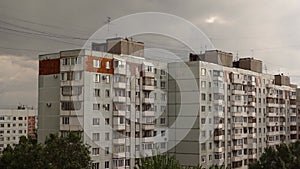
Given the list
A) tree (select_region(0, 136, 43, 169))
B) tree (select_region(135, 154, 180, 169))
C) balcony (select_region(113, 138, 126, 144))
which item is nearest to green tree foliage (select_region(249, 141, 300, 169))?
balcony (select_region(113, 138, 126, 144))

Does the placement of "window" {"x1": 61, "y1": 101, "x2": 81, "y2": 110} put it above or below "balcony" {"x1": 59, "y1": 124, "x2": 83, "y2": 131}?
above

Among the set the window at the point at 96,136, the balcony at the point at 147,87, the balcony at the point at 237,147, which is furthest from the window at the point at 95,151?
the balcony at the point at 237,147

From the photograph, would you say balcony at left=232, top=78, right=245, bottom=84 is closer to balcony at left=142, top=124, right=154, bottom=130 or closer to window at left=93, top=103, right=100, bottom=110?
balcony at left=142, top=124, right=154, bottom=130

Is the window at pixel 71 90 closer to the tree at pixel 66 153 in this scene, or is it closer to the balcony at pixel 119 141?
the balcony at pixel 119 141

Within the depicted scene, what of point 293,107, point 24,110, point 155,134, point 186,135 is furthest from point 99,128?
point 24,110

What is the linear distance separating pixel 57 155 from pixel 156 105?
13.5 ft

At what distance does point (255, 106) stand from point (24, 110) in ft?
45.3

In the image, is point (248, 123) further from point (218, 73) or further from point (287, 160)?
point (287, 160)

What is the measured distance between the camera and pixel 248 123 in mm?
11781

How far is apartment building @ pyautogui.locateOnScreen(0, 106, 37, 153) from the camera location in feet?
68.8

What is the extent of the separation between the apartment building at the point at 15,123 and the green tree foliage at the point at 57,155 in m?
14.7

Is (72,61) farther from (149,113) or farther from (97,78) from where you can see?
(149,113)

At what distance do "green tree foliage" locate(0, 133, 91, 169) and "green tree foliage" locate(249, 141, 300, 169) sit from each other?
4.01 metres

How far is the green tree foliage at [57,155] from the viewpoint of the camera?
244 inches
